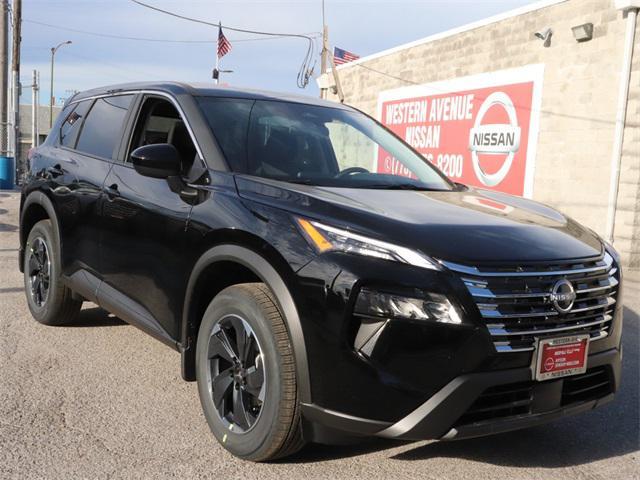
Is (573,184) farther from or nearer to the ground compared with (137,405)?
farther from the ground

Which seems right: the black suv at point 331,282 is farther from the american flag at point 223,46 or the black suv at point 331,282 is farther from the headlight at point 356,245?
the american flag at point 223,46

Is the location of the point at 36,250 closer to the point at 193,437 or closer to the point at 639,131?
the point at 193,437

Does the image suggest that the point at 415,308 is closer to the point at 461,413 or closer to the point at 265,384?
the point at 461,413

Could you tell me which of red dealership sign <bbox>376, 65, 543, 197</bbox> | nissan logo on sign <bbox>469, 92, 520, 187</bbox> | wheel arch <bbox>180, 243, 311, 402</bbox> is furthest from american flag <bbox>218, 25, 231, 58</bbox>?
wheel arch <bbox>180, 243, 311, 402</bbox>

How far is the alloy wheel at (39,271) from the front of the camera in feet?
17.0

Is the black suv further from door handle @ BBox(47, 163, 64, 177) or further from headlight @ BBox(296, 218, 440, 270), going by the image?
door handle @ BBox(47, 163, 64, 177)

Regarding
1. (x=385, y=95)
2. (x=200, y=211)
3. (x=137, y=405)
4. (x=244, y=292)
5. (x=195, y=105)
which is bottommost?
(x=137, y=405)

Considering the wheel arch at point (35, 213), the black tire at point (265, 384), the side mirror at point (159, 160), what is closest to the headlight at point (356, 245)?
the black tire at point (265, 384)

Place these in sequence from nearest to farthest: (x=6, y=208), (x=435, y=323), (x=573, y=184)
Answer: (x=435, y=323) < (x=573, y=184) < (x=6, y=208)

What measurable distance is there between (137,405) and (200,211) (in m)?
1.21

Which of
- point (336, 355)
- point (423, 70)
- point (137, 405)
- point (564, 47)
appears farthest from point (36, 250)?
point (423, 70)

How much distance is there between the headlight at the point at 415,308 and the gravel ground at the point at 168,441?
34.4 inches

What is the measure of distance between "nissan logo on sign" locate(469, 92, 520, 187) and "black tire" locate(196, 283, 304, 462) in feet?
34.8

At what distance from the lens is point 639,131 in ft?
32.8
